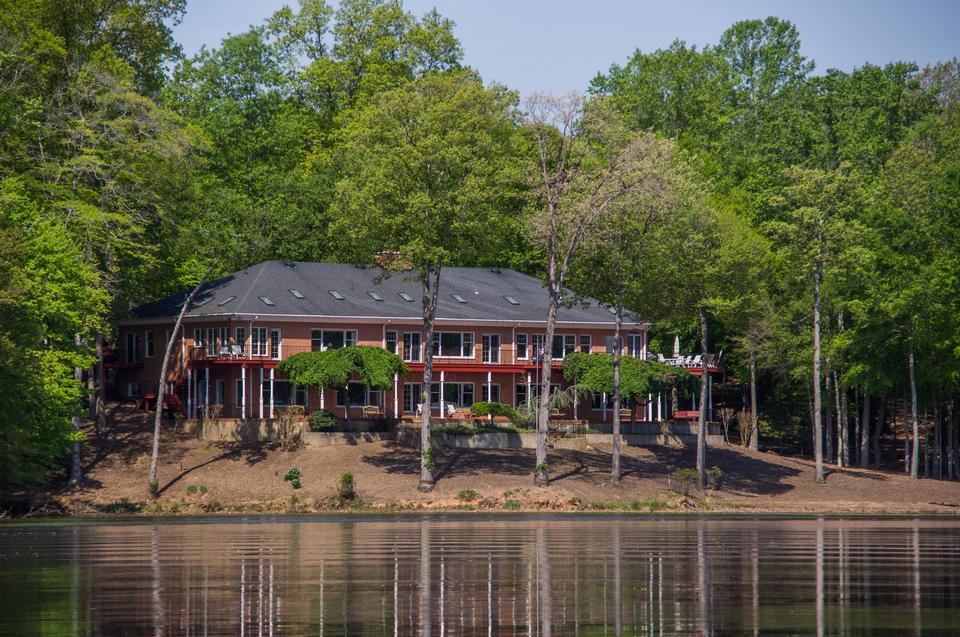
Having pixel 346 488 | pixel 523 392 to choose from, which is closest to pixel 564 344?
pixel 523 392

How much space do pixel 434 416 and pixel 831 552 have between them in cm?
4644

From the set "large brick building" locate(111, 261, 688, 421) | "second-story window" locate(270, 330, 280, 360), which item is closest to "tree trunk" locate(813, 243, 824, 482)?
"large brick building" locate(111, 261, 688, 421)

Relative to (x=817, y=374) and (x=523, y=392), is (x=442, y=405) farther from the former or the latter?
(x=817, y=374)

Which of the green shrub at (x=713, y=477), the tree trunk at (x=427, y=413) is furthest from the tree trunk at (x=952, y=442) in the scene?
the tree trunk at (x=427, y=413)

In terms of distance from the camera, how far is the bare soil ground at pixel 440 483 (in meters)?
63.2

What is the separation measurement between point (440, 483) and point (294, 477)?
665 centimetres

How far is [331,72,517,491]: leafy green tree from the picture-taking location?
67.3 meters

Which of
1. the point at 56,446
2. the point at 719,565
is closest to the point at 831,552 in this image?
the point at 719,565

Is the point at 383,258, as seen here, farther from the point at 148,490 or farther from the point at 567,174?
the point at 148,490

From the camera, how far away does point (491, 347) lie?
84312 mm

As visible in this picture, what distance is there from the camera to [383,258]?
71250mm

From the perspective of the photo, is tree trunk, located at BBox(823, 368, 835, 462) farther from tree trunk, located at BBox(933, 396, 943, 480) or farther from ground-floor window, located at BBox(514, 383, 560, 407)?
ground-floor window, located at BBox(514, 383, 560, 407)

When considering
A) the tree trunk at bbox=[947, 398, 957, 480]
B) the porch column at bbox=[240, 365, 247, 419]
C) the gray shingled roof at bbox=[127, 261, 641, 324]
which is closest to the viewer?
the porch column at bbox=[240, 365, 247, 419]

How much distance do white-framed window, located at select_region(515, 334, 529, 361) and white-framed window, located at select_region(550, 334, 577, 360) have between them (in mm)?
2063
